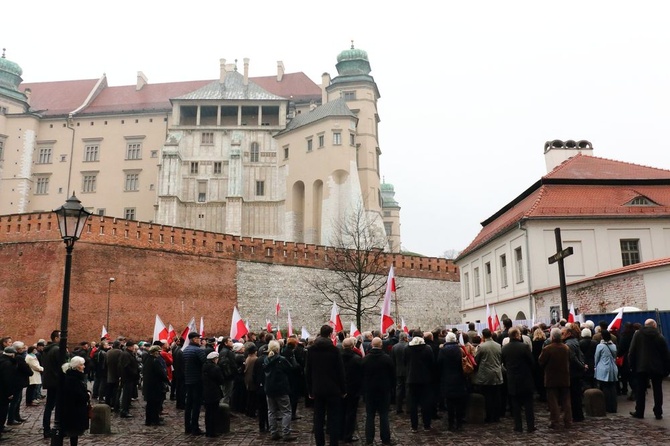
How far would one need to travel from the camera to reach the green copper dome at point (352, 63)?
222 feet

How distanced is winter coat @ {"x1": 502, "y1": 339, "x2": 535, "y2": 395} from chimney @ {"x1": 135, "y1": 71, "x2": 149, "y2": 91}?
72.8 meters

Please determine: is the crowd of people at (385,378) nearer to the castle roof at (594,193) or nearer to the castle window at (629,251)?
the castle roof at (594,193)

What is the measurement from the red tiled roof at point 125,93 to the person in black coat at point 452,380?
2443 inches

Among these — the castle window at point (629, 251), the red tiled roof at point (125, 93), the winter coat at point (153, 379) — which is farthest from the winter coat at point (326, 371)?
the red tiled roof at point (125, 93)

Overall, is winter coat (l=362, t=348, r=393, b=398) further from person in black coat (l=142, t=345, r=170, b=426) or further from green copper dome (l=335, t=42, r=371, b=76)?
green copper dome (l=335, t=42, r=371, b=76)

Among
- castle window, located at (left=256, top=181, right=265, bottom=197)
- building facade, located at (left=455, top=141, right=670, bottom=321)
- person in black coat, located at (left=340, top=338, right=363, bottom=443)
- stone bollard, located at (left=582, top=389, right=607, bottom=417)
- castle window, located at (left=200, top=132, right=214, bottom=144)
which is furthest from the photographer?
castle window, located at (left=200, top=132, right=214, bottom=144)

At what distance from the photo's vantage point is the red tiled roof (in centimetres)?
7075

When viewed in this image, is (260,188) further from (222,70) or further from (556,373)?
(556,373)

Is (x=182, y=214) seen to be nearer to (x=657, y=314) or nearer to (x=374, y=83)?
(x=374, y=83)

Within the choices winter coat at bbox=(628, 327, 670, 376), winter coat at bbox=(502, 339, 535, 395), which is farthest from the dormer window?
winter coat at bbox=(502, 339, 535, 395)

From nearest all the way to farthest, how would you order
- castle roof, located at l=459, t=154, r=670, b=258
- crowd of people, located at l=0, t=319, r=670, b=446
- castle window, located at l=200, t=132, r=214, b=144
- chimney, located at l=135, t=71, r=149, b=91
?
crowd of people, located at l=0, t=319, r=670, b=446
castle roof, located at l=459, t=154, r=670, b=258
castle window, located at l=200, t=132, r=214, b=144
chimney, located at l=135, t=71, r=149, b=91

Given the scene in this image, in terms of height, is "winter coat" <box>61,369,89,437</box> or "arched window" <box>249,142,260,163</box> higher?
"arched window" <box>249,142,260,163</box>

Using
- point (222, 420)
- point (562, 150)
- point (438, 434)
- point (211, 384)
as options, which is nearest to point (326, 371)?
point (438, 434)

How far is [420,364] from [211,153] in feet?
185
